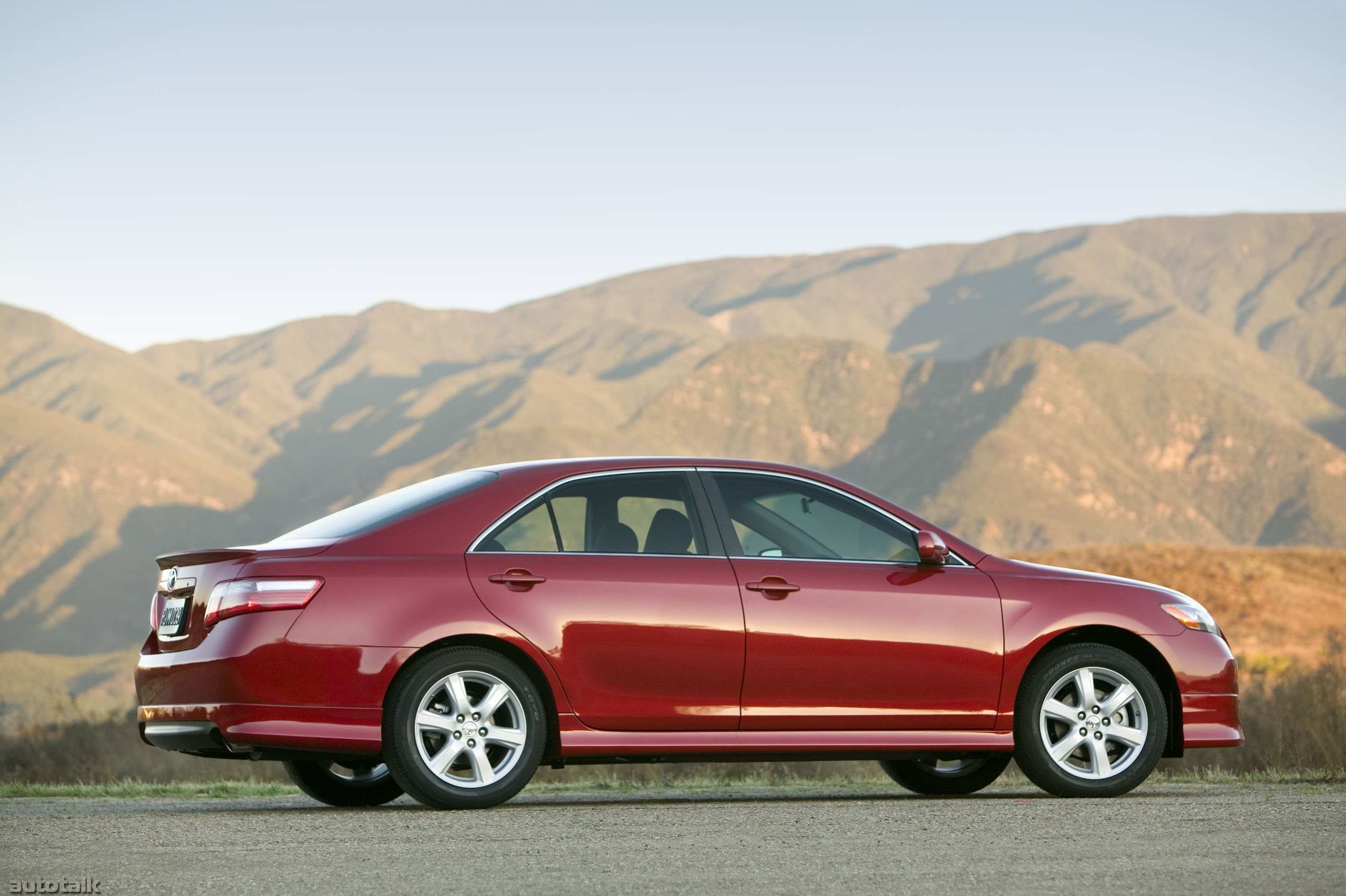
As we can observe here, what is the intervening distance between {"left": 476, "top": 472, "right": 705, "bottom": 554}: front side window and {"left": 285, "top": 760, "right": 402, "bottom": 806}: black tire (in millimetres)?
1624

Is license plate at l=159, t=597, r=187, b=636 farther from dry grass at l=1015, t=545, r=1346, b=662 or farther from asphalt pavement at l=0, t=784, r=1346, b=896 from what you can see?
dry grass at l=1015, t=545, r=1346, b=662

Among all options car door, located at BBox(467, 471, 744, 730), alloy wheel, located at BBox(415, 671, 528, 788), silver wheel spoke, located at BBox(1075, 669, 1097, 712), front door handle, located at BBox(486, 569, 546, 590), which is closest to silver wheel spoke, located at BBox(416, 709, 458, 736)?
alloy wheel, located at BBox(415, 671, 528, 788)

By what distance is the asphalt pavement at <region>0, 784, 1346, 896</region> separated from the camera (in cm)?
518

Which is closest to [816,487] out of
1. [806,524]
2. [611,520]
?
[806,524]

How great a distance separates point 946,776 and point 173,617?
394 centimetres

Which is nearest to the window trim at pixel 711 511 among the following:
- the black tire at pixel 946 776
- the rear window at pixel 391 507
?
the rear window at pixel 391 507

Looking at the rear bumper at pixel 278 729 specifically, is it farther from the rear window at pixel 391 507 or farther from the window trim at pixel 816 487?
the window trim at pixel 816 487

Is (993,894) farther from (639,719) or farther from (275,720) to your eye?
(275,720)

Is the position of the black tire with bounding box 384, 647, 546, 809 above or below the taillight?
below

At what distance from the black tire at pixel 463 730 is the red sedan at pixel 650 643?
10mm

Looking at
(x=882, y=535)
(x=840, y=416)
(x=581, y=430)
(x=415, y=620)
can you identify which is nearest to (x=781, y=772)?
(x=882, y=535)

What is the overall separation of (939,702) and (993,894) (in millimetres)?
2437

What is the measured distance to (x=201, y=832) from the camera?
22.0 feet

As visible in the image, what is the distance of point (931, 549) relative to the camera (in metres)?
7.39
